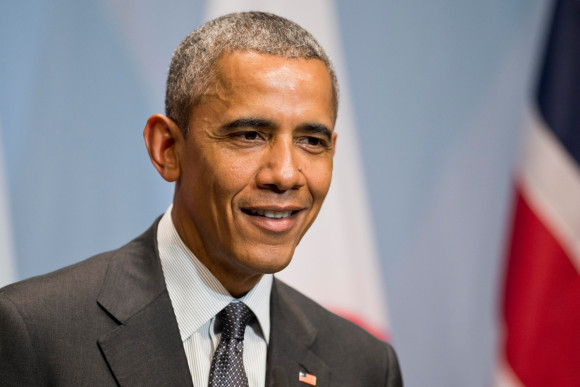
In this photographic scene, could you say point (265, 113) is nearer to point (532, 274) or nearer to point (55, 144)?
point (55, 144)

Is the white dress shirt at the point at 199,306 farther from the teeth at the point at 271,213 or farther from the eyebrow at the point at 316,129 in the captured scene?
the eyebrow at the point at 316,129

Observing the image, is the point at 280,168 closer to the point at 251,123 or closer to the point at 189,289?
the point at 251,123

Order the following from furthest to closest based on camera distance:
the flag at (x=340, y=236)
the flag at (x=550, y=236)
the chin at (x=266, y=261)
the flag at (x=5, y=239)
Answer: the flag at (x=550, y=236) → the flag at (x=340, y=236) → the flag at (x=5, y=239) → the chin at (x=266, y=261)

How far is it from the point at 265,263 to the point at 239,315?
18cm

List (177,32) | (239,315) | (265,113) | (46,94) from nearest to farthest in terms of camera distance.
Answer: (265,113)
(239,315)
(46,94)
(177,32)

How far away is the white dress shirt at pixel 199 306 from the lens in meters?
1.60

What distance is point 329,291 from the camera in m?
2.91

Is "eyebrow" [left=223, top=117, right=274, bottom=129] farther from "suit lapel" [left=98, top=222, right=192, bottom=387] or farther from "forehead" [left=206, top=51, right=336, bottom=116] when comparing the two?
"suit lapel" [left=98, top=222, right=192, bottom=387]

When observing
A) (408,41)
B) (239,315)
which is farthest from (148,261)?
(408,41)

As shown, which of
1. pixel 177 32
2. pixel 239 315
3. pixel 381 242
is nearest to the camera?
pixel 239 315

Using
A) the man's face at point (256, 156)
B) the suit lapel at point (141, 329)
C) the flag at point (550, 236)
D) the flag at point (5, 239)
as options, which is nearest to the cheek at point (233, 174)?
the man's face at point (256, 156)

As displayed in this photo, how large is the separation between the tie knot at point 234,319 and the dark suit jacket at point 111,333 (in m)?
0.11

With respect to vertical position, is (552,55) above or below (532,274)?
above

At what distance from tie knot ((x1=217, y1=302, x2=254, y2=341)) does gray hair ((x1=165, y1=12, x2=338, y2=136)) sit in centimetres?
A: 41
